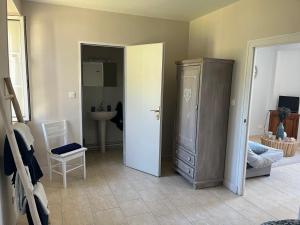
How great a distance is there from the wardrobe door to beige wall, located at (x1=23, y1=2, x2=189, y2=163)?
1115 millimetres

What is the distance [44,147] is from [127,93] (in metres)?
1.55

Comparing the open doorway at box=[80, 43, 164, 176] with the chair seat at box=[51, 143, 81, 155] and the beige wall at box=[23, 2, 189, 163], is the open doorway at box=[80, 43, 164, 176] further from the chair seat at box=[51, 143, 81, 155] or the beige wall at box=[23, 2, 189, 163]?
the chair seat at box=[51, 143, 81, 155]

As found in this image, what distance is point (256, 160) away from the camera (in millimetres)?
3621

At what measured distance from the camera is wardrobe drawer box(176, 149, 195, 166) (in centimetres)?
338

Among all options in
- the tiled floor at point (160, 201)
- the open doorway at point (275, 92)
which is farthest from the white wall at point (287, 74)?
the tiled floor at point (160, 201)

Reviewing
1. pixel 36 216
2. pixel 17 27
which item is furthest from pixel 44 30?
pixel 36 216

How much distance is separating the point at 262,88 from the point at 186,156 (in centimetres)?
392

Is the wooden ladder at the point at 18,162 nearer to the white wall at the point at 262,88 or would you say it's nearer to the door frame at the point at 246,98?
the door frame at the point at 246,98

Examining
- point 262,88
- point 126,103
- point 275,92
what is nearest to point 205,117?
point 126,103

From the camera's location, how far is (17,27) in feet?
10.9

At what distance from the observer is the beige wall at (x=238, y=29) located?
256cm

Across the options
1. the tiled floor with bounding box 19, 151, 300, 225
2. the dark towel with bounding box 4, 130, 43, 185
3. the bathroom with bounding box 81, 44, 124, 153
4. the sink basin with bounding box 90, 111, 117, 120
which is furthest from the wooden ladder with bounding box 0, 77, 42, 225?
the bathroom with bounding box 81, 44, 124, 153

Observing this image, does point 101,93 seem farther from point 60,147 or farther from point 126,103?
point 60,147

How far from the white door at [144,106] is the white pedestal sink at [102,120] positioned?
774 millimetres
